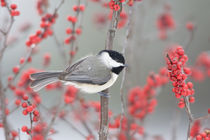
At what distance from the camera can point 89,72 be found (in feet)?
6.17

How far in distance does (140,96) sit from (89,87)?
43 cm

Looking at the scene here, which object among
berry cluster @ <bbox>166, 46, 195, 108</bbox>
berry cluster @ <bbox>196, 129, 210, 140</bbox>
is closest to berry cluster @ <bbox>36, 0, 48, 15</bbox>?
berry cluster @ <bbox>166, 46, 195, 108</bbox>

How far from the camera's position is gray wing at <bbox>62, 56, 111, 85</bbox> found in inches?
72.6

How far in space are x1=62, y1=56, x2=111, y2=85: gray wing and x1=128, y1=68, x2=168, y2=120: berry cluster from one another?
36 centimetres

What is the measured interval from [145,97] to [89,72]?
0.51 meters

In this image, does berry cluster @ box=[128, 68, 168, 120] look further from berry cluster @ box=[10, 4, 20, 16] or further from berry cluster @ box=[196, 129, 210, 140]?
berry cluster @ box=[10, 4, 20, 16]

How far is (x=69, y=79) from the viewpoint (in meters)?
1.84

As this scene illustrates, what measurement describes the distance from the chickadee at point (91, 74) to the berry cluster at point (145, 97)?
0.34m

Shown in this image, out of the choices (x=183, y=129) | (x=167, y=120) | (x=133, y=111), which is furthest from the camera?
(x=167, y=120)

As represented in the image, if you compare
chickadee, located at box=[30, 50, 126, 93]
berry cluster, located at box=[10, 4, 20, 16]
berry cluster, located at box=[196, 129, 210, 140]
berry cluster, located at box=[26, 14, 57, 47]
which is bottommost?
berry cluster, located at box=[196, 129, 210, 140]

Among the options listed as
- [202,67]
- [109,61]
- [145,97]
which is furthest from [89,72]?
[202,67]

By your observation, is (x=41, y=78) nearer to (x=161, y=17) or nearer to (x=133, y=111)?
(x=133, y=111)

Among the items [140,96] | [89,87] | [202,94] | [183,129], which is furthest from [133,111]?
[202,94]

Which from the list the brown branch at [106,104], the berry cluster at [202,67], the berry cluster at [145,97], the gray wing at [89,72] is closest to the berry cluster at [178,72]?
the brown branch at [106,104]
